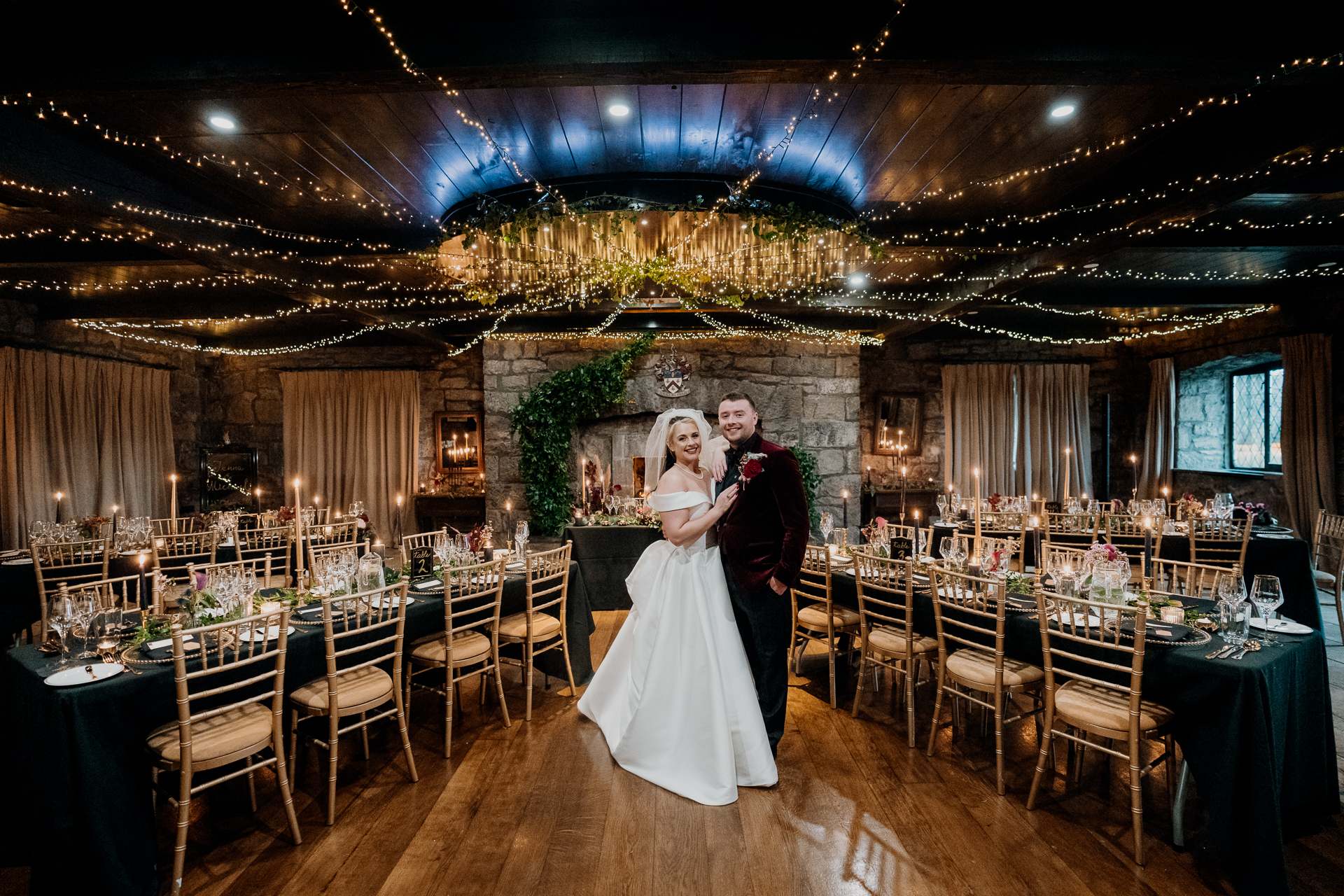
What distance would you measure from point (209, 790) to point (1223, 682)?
A: 180 inches

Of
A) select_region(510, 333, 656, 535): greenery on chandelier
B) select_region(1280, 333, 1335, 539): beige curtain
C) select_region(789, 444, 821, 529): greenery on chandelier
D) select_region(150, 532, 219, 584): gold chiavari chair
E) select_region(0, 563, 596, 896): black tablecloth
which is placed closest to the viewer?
select_region(0, 563, 596, 896): black tablecloth

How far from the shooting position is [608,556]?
6.39 metres

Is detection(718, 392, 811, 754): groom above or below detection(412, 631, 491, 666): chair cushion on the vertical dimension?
above

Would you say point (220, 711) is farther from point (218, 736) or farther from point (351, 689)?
point (351, 689)

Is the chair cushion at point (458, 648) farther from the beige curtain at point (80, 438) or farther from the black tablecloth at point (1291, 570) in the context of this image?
the beige curtain at point (80, 438)

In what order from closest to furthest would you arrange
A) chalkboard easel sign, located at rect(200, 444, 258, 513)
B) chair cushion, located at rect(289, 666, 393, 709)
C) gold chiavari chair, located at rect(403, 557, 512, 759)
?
chair cushion, located at rect(289, 666, 393, 709), gold chiavari chair, located at rect(403, 557, 512, 759), chalkboard easel sign, located at rect(200, 444, 258, 513)

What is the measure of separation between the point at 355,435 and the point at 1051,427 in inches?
428

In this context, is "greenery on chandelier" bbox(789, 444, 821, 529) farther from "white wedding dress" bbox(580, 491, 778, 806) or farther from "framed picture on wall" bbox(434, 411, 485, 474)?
"white wedding dress" bbox(580, 491, 778, 806)

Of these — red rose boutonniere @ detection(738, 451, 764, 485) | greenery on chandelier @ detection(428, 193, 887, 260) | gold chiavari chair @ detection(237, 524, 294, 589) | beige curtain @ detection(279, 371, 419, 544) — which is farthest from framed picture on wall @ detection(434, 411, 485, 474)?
red rose boutonniere @ detection(738, 451, 764, 485)

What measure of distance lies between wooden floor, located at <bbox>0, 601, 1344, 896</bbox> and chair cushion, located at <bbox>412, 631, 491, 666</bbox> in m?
0.49

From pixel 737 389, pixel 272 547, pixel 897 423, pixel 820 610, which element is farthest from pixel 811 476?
pixel 272 547

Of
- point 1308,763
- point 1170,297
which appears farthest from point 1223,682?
point 1170,297

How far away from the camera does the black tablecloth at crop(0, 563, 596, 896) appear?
2299mm

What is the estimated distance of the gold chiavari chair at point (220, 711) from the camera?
7.96 feet
